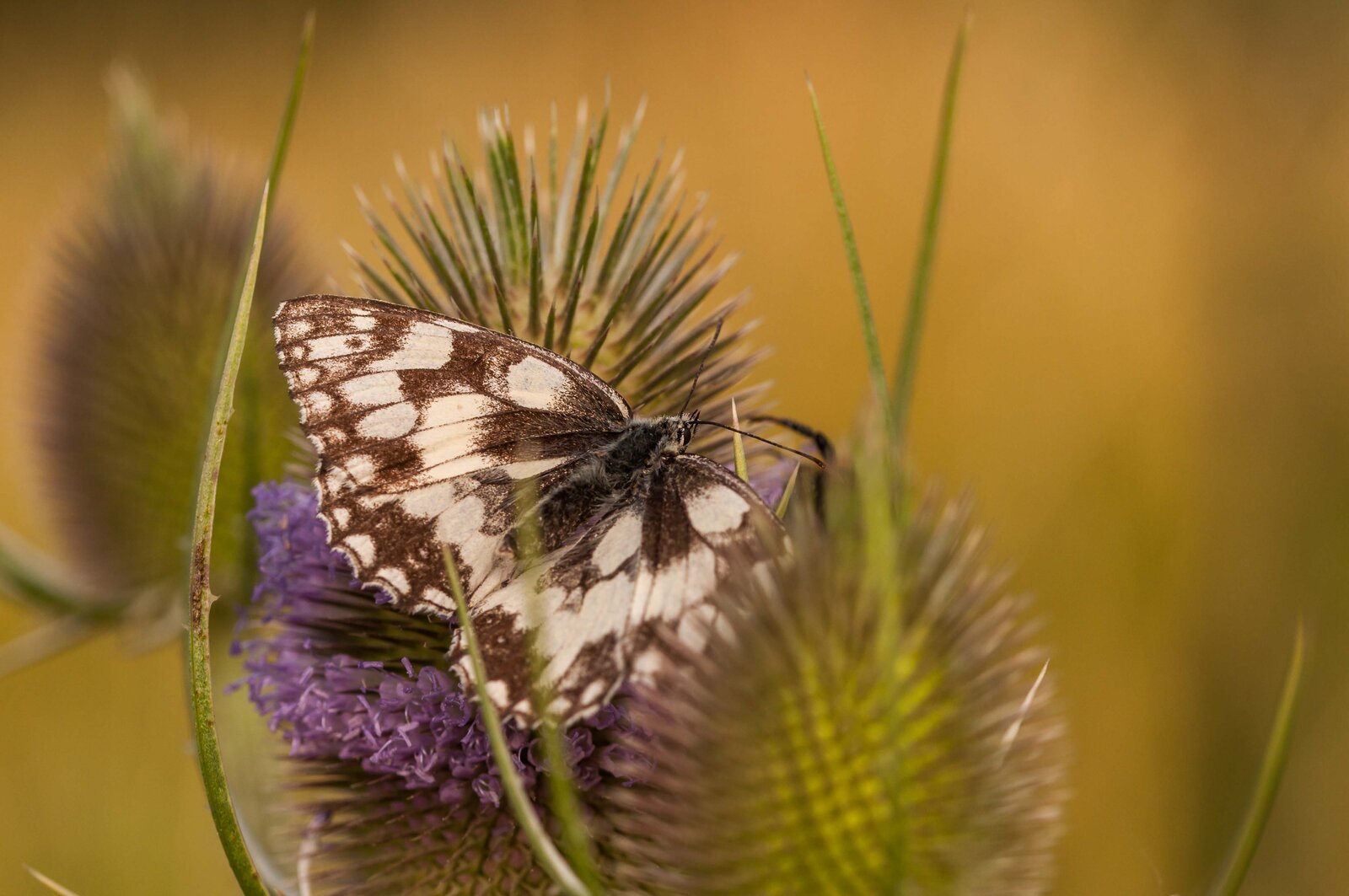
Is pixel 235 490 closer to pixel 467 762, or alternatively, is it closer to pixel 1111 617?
pixel 467 762

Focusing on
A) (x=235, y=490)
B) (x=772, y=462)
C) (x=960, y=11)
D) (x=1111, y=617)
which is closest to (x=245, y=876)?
(x=772, y=462)

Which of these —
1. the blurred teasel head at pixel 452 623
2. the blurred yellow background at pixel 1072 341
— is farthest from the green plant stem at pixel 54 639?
the blurred teasel head at pixel 452 623

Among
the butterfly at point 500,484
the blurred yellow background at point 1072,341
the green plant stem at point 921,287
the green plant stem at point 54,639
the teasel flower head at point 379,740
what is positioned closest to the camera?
the green plant stem at point 921,287

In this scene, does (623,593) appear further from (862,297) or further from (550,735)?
(862,297)

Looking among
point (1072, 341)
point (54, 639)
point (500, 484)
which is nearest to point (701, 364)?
point (500, 484)

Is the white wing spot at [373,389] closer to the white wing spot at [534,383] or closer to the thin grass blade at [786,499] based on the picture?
the white wing spot at [534,383]
